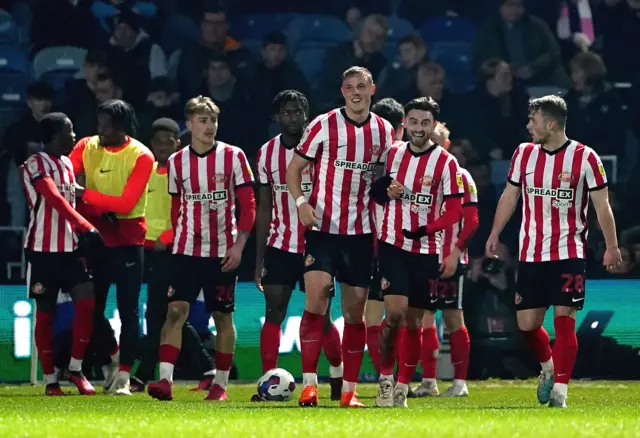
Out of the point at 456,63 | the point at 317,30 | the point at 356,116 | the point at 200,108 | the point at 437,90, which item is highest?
the point at 317,30

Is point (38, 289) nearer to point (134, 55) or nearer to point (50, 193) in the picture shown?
point (50, 193)

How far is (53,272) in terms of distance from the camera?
10617mm

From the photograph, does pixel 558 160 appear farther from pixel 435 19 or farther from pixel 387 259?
pixel 435 19

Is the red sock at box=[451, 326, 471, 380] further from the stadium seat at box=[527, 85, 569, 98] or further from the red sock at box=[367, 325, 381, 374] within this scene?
the stadium seat at box=[527, 85, 569, 98]

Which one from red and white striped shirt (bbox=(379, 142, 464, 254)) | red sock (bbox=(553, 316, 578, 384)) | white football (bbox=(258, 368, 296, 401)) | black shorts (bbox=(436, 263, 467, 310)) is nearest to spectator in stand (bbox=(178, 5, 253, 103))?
black shorts (bbox=(436, 263, 467, 310))

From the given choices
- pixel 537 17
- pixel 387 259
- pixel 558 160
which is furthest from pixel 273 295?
pixel 537 17

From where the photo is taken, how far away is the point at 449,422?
7098 mm

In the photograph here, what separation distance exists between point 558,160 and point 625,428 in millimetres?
2385

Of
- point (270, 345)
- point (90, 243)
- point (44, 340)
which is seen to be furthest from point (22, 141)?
point (270, 345)

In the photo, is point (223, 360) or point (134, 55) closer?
point (223, 360)

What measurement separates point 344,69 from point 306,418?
6276mm

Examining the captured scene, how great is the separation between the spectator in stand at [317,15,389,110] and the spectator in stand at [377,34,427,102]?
9 centimetres

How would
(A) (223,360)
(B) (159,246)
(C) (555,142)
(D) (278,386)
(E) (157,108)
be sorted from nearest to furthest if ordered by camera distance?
(C) (555,142) → (D) (278,386) → (A) (223,360) → (B) (159,246) → (E) (157,108)

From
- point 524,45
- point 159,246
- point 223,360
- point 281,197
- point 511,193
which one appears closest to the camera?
point 511,193
